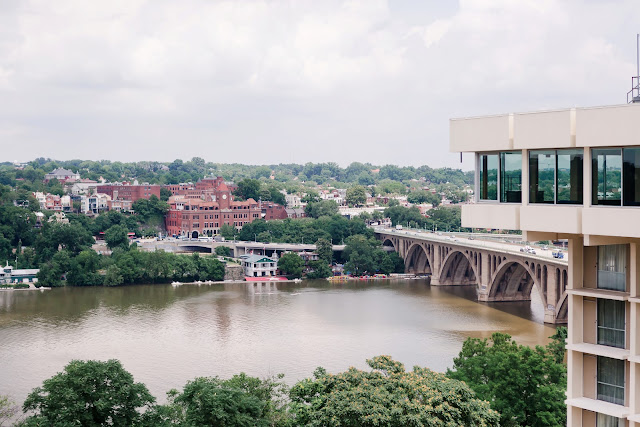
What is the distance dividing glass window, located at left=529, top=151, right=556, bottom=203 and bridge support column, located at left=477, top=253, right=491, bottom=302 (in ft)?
157

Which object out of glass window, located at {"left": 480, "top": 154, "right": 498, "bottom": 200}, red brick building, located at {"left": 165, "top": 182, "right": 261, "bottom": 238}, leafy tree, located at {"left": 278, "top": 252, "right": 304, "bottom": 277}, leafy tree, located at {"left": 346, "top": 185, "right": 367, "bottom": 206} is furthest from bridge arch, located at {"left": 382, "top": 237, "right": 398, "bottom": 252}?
glass window, located at {"left": 480, "top": 154, "right": 498, "bottom": 200}

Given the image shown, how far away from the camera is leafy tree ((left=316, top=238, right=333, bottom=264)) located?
79938mm

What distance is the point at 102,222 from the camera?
92.1m

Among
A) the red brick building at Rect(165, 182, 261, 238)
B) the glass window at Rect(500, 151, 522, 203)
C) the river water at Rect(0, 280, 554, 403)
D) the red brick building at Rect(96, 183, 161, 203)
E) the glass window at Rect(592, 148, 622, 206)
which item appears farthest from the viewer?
the red brick building at Rect(96, 183, 161, 203)

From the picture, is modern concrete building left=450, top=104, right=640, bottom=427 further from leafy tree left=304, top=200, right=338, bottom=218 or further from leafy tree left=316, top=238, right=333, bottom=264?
leafy tree left=304, top=200, right=338, bottom=218

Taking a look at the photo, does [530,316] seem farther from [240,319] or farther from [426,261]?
[426,261]

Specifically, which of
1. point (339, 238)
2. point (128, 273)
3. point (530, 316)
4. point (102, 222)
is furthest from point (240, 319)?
point (102, 222)

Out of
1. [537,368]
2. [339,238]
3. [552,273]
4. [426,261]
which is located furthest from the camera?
[339,238]

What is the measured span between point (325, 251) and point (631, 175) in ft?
230

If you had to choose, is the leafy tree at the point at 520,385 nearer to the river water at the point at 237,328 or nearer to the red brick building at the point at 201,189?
the river water at the point at 237,328

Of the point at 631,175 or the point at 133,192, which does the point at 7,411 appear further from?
the point at 133,192

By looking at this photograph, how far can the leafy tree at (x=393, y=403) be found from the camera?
1642cm

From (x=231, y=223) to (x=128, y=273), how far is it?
105 ft

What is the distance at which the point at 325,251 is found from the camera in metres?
80.1
